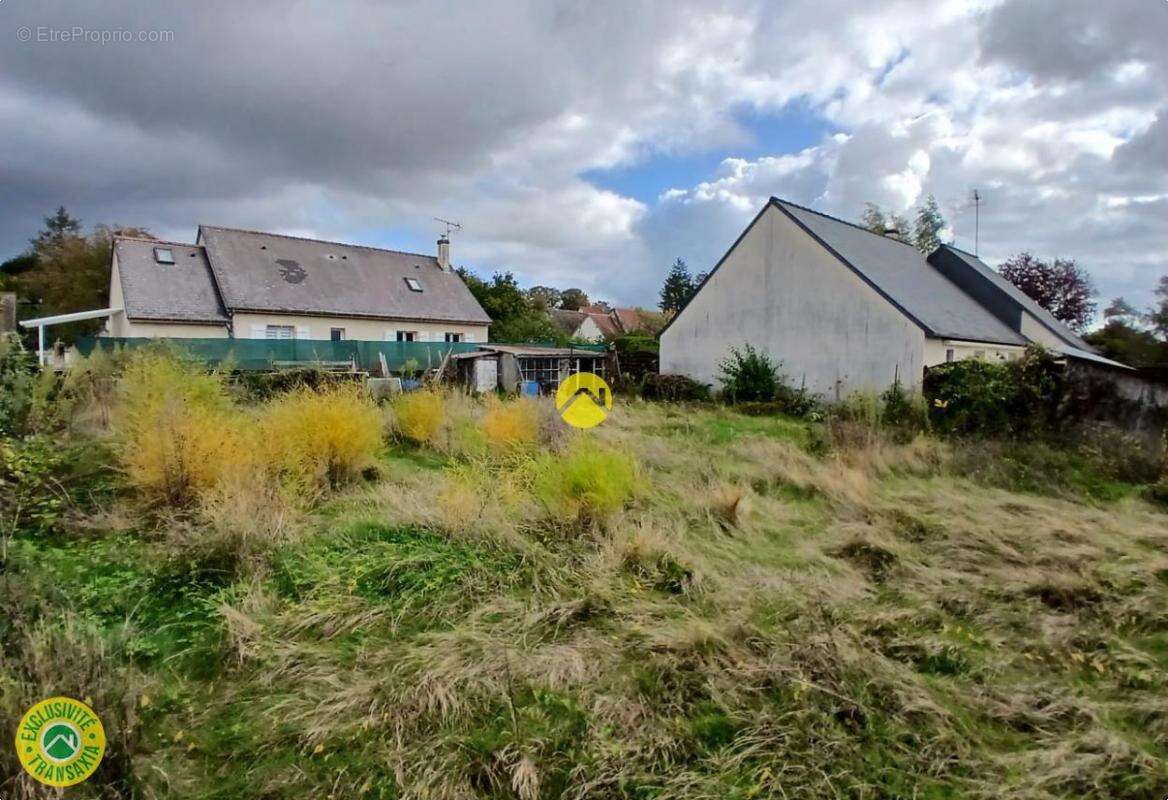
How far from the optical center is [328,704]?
8.66 ft

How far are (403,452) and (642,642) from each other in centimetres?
591

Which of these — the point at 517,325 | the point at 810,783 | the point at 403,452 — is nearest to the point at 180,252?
the point at 517,325

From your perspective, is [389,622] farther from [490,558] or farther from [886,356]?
[886,356]

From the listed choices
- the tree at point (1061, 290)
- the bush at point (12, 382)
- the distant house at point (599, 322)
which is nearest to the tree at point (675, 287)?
the distant house at point (599, 322)

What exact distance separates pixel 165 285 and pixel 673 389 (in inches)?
812

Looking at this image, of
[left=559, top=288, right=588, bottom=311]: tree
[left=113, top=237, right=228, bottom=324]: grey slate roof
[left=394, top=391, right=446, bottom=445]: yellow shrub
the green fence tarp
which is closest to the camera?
[left=394, top=391, right=446, bottom=445]: yellow shrub

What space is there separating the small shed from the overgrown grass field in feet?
37.1

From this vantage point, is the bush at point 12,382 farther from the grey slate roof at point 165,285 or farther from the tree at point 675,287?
the tree at point 675,287

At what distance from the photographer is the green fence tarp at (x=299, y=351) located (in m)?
17.6

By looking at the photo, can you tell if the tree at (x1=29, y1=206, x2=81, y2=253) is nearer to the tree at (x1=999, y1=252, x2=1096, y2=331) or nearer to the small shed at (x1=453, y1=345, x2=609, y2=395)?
the small shed at (x1=453, y1=345, x2=609, y2=395)

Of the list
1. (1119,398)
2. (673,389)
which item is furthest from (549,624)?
(673,389)

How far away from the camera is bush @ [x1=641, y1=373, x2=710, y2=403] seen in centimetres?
1766

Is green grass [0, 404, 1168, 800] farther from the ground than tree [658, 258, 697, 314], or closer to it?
closer to it

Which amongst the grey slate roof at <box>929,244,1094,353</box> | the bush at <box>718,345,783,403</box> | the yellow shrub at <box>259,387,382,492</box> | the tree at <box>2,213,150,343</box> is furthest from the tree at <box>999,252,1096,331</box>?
the tree at <box>2,213,150,343</box>
